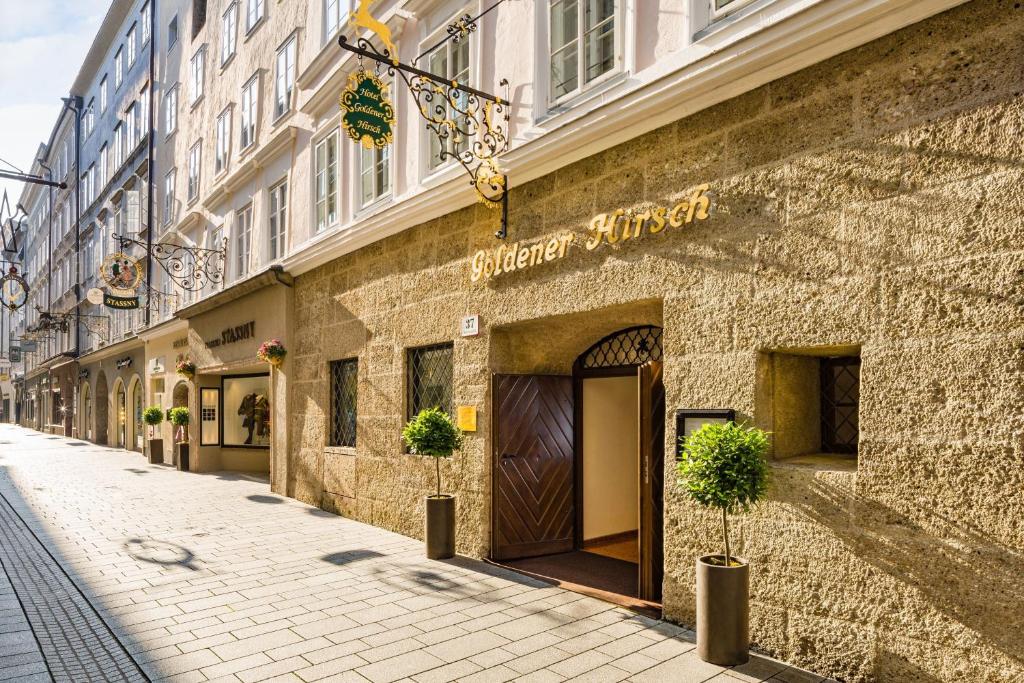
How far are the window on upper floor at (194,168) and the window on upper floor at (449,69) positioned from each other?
478 inches

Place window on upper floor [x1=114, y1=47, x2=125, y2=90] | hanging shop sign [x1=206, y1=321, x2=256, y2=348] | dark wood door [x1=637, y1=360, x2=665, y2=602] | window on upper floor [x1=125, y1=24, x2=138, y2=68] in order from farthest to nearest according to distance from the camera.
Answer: window on upper floor [x1=114, y1=47, x2=125, y2=90], window on upper floor [x1=125, y1=24, x2=138, y2=68], hanging shop sign [x1=206, y1=321, x2=256, y2=348], dark wood door [x1=637, y1=360, x2=665, y2=602]

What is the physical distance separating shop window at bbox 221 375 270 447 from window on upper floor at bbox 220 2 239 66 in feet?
26.2

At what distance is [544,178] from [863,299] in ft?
12.1

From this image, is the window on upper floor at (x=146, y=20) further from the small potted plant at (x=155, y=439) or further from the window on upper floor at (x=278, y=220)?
the window on upper floor at (x=278, y=220)

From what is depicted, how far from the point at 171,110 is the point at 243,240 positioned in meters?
9.21

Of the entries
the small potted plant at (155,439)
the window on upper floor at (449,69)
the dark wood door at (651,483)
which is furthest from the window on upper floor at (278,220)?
the dark wood door at (651,483)

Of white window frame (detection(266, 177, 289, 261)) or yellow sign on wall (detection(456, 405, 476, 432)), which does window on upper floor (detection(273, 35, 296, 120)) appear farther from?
yellow sign on wall (detection(456, 405, 476, 432))

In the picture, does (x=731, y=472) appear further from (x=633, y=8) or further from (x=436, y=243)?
(x=436, y=243)

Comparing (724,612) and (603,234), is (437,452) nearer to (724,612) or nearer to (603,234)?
(603,234)

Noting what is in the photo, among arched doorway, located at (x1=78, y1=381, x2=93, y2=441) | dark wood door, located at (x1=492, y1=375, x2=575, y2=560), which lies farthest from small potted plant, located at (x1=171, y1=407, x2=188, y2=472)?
arched doorway, located at (x1=78, y1=381, x2=93, y2=441)

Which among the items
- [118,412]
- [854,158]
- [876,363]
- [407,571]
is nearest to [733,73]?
[854,158]

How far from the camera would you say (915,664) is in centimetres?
444

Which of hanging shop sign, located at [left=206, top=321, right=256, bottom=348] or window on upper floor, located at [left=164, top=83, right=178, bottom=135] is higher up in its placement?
window on upper floor, located at [left=164, top=83, right=178, bottom=135]

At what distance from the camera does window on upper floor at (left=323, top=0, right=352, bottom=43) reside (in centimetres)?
1207
